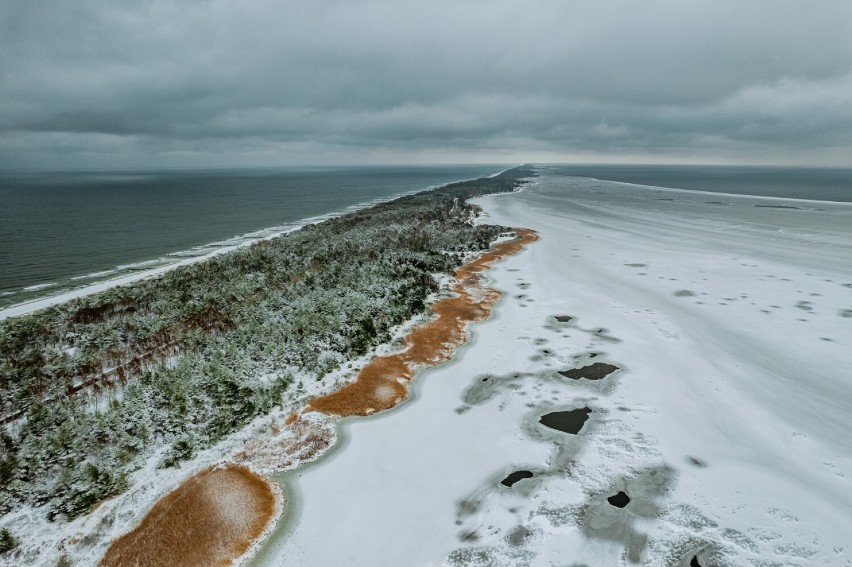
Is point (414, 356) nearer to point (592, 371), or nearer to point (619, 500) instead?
point (592, 371)

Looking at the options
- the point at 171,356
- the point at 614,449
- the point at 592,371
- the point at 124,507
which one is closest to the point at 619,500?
the point at 614,449

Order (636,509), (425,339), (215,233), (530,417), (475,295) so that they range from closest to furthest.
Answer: (636,509) → (530,417) → (425,339) → (475,295) → (215,233)

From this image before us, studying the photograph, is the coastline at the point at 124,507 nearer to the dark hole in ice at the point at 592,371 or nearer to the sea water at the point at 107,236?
the dark hole in ice at the point at 592,371

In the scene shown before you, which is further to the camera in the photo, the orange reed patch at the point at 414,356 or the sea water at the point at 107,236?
the sea water at the point at 107,236

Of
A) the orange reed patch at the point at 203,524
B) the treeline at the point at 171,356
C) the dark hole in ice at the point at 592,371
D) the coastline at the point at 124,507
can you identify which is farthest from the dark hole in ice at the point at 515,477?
the treeline at the point at 171,356

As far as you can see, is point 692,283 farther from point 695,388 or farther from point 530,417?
point 530,417

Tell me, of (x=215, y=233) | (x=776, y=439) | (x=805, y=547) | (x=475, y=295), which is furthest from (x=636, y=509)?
(x=215, y=233)
